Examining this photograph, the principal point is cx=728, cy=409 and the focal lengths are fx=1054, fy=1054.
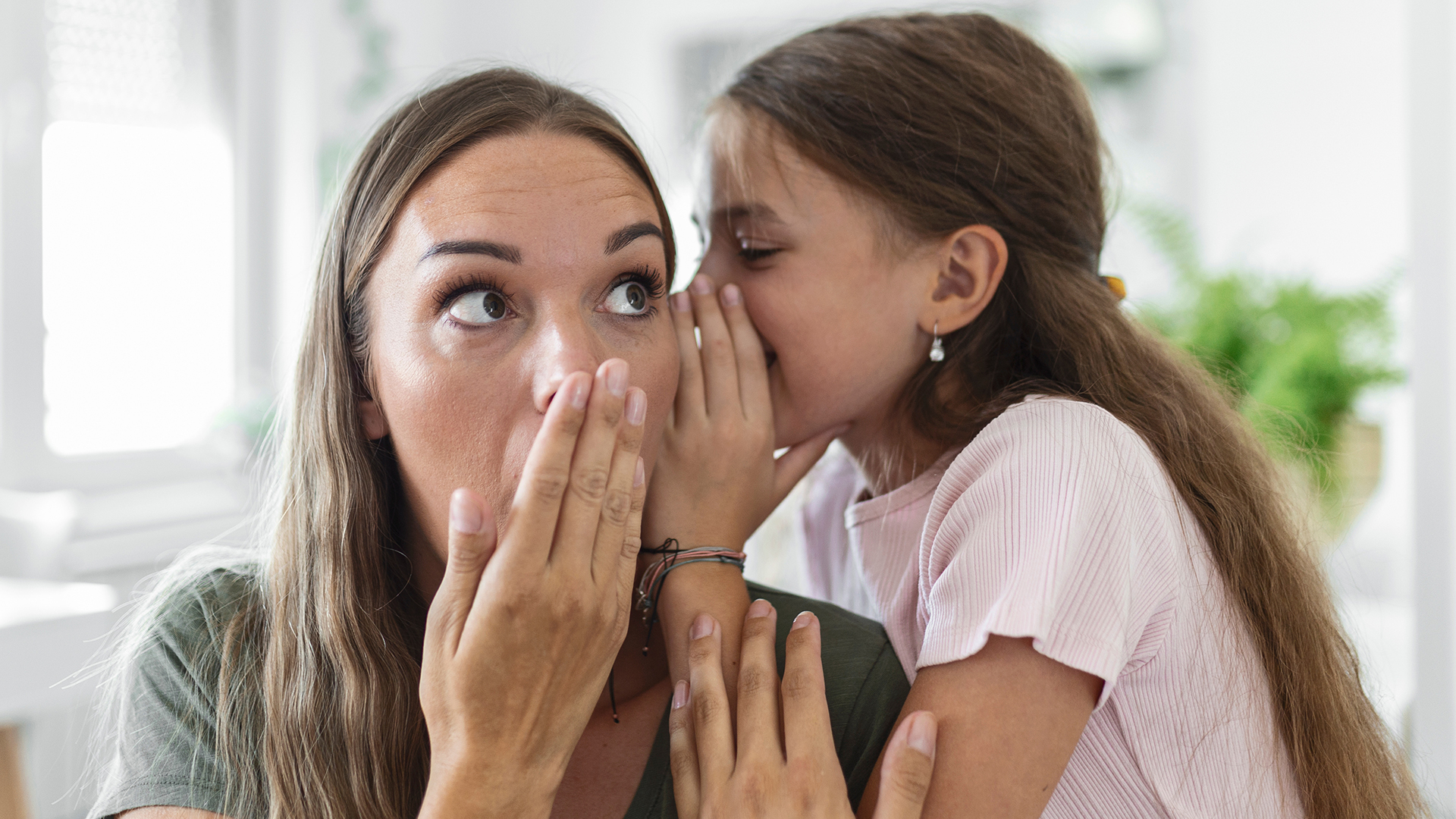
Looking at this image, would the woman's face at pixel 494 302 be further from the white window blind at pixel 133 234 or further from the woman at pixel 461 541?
the white window blind at pixel 133 234

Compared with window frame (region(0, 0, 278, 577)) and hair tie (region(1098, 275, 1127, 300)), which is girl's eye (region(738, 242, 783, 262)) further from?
window frame (region(0, 0, 278, 577))

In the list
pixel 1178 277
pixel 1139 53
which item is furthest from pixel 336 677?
pixel 1139 53

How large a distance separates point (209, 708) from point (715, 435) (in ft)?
1.82

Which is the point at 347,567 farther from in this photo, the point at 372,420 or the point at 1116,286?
the point at 1116,286

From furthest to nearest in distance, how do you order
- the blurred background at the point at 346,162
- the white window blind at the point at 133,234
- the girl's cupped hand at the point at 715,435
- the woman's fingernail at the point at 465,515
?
the white window blind at the point at 133,234
the blurred background at the point at 346,162
the girl's cupped hand at the point at 715,435
the woman's fingernail at the point at 465,515

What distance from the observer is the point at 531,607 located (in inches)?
31.3

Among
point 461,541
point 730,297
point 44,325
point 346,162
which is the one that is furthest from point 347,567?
point 44,325

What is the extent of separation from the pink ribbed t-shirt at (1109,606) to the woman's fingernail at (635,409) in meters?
0.31

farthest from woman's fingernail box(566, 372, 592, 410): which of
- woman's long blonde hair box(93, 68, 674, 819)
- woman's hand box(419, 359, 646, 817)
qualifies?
woman's long blonde hair box(93, 68, 674, 819)

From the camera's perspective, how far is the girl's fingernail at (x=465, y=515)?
0.79 metres

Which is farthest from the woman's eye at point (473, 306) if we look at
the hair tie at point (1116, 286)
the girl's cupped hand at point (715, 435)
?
the hair tie at point (1116, 286)

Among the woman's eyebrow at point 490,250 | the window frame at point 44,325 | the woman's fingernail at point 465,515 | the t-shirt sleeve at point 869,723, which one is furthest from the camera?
the window frame at point 44,325

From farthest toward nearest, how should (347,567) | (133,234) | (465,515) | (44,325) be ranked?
(133,234) < (44,325) < (347,567) < (465,515)

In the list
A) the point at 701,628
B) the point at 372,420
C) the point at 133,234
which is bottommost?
the point at 701,628
